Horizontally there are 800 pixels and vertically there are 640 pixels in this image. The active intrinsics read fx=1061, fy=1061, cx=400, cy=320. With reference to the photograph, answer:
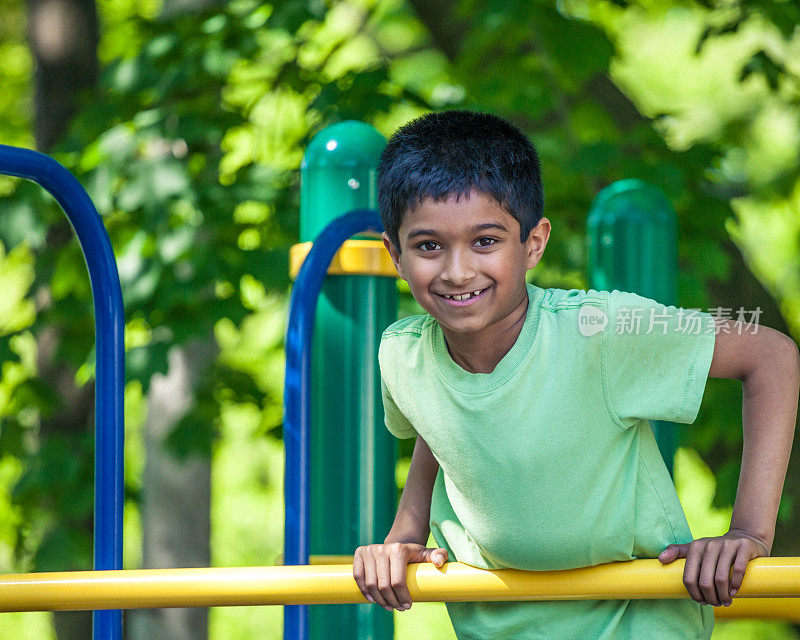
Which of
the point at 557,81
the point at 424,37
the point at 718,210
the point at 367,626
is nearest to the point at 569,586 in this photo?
the point at 367,626

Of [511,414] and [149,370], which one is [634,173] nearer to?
[149,370]

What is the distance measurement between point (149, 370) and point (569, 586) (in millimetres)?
1898

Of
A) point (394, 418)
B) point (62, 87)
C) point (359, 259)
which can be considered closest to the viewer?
point (394, 418)

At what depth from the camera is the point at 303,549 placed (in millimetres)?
1760

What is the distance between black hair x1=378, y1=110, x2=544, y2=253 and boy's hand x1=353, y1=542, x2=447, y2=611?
0.46m

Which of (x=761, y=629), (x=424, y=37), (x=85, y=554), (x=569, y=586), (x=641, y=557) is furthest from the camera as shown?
(x=761, y=629)

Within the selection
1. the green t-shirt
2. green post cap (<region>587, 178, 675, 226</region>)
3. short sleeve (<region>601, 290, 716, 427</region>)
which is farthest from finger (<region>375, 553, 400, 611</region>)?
green post cap (<region>587, 178, 675, 226</region>)

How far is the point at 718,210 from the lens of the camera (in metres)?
3.27

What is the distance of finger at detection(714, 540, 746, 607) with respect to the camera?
1.32 metres

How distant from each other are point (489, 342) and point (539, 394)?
0.37 feet

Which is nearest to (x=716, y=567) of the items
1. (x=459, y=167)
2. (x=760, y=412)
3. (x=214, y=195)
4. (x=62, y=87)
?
(x=760, y=412)

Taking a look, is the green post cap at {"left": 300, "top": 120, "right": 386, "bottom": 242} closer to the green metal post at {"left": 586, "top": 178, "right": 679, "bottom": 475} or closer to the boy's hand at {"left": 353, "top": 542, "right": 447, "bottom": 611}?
the green metal post at {"left": 586, "top": 178, "right": 679, "bottom": 475}

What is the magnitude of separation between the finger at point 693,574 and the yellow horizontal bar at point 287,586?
0.15ft

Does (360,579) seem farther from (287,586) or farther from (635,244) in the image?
(635,244)
